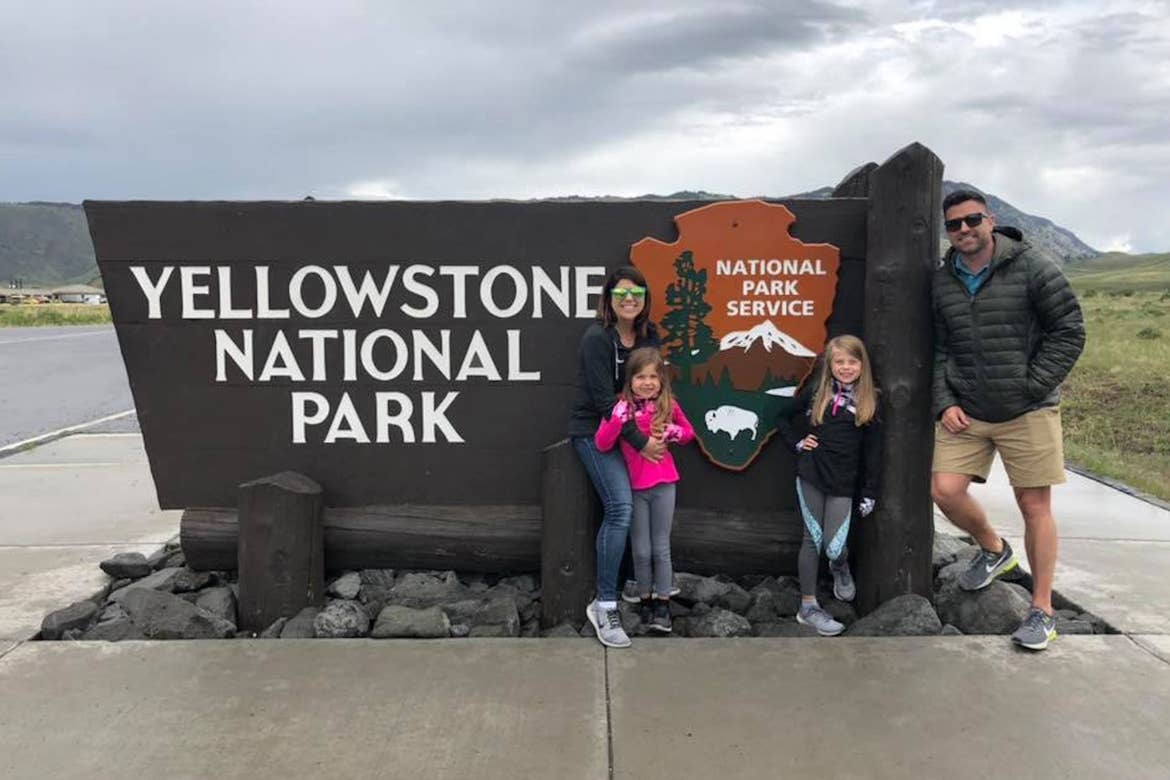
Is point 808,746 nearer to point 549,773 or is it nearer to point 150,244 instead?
point 549,773

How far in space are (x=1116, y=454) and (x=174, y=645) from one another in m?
8.44

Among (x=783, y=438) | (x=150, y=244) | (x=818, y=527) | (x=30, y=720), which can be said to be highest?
(x=150, y=244)

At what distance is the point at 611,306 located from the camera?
159 inches

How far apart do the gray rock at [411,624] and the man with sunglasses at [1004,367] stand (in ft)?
7.31

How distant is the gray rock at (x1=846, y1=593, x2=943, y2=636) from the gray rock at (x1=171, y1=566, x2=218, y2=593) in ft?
10.2

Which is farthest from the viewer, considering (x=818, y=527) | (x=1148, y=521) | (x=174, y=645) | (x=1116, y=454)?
(x=1116, y=454)

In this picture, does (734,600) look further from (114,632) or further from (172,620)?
(114,632)

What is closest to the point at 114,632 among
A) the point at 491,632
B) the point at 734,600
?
the point at 491,632

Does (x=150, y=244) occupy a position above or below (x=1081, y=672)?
above

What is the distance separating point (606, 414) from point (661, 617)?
3.04ft

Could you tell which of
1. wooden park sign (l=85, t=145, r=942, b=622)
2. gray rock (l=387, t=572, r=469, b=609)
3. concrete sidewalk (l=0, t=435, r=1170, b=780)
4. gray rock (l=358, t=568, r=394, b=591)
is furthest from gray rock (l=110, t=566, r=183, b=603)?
gray rock (l=387, t=572, r=469, b=609)

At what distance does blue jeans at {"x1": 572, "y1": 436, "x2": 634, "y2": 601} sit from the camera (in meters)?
4.03

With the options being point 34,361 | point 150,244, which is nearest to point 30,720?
point 150,244

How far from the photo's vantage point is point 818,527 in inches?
165
